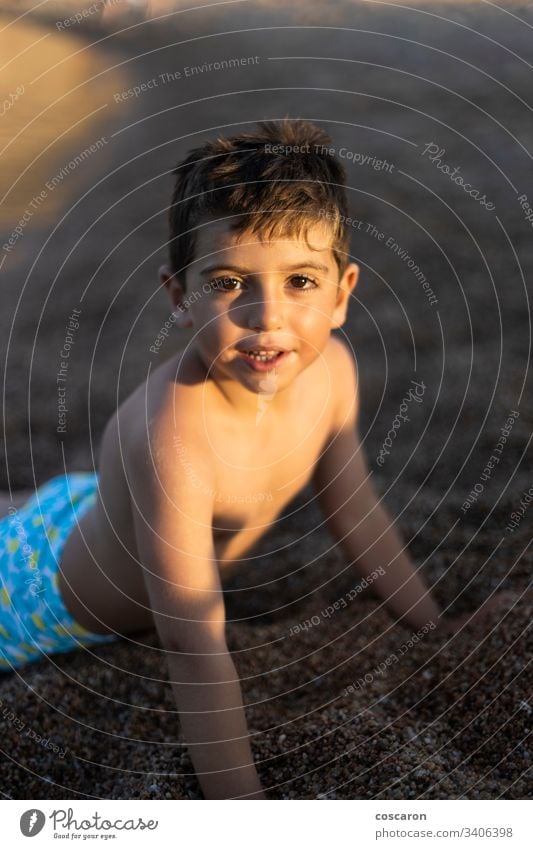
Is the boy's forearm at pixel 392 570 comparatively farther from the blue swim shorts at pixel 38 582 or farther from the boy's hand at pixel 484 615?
the blue swim shorts at pixel 38 582

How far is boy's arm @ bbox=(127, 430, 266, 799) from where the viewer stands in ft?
3.18

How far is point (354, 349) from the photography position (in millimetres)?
2105

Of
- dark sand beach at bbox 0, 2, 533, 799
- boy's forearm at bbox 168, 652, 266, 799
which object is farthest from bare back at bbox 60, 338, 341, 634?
boy's forearm at bbox 168, 652, 266, 799

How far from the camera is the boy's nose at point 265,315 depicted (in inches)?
37.8

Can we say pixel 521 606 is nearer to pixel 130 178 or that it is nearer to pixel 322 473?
pixel 322 473

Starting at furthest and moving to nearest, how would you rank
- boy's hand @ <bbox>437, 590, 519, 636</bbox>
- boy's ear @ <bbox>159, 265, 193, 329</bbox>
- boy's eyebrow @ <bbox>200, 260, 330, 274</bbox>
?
boy's hand @ <bbox>437, 590, 519, 636</bbox>
boy's ear @ <bbox>159, 265, 193, 329</bbox>
boy's eyebrow @ <bbox>200, 260, 330, 274</bbox>

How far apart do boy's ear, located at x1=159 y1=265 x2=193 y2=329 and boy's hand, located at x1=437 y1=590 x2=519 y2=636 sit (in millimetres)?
612

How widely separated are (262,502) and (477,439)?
0.70 metres

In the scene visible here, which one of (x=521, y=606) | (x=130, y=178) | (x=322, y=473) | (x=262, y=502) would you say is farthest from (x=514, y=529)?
(x=130, y=178)

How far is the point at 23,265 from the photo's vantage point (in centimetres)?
265

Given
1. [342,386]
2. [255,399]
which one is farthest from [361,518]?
[255,399]

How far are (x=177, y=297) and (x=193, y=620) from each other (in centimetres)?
39

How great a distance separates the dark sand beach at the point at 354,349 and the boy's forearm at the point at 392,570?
3 cm

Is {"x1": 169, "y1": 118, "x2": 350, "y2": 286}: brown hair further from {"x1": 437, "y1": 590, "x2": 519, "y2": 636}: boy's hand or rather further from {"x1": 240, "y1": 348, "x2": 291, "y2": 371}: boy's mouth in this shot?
{"x1": 437, "y1": 590, "x2": 519, "y2": 636}: boy's hand
